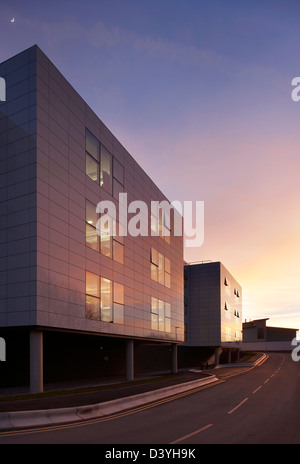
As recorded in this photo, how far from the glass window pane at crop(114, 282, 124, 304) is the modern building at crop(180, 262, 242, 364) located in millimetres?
38964

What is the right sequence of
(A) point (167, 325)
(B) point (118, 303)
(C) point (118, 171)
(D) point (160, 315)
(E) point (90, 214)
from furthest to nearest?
(A) point (167, 325)
(D) point (160, 315)
(C) point (118, 171)
(B) point (118, 303)
(E) point (90, 214)

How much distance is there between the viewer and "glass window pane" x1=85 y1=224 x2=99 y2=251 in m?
26.1

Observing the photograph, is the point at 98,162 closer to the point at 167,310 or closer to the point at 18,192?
the point at 18,192

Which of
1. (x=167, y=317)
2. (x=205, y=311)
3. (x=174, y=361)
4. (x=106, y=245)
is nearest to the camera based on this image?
(x=106, y=245)

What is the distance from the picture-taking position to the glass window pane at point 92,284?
2580cm

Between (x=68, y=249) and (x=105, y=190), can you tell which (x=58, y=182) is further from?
(x=105, y=190)

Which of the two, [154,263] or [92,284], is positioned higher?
[154,263]

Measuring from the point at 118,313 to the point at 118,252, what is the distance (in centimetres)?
459

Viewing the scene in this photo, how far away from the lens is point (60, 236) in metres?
22.7

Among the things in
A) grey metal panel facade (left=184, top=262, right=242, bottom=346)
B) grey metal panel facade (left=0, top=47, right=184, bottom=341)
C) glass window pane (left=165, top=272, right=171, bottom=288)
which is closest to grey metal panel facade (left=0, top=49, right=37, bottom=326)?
grey metal panel facade (left=0, top=47, right=184, bottom=341)

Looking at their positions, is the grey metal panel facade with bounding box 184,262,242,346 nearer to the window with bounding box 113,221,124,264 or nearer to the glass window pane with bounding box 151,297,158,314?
the glass window pane with bounding box 151,297,158,314

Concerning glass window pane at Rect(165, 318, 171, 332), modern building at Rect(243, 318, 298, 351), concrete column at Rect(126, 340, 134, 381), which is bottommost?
modern building at Rect(243, 318, 298, 351)

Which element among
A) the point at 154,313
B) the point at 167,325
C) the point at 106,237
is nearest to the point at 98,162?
the point at 106,237
